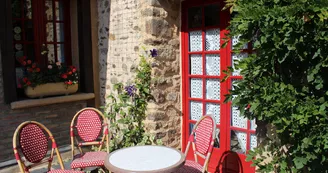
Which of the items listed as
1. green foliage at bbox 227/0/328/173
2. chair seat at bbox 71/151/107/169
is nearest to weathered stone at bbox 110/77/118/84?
chair seat at bbox 71/151/107/169

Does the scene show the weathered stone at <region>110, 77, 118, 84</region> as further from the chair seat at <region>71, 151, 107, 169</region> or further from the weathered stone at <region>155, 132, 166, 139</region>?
the chair seat at <region>71, 151, 107, 169</region>

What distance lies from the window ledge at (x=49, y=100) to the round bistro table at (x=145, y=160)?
1964mm

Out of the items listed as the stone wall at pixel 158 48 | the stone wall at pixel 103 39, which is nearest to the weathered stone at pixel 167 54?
the stone wall at pixel 158 48

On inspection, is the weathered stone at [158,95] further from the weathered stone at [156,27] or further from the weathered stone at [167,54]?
the weathered stone at [156,27]

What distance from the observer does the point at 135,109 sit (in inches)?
167

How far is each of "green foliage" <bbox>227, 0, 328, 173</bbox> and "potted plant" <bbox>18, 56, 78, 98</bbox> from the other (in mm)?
3013

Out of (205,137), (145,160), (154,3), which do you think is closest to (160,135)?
(205,137)

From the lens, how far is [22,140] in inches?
120

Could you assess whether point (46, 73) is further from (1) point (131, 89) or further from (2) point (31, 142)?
(2) point (31, 142)

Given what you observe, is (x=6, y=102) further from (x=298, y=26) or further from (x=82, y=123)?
(x=298, y=26)

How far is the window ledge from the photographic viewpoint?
426 cm

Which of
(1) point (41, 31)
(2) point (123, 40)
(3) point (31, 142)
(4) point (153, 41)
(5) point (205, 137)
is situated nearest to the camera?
(3) point (31, 142)

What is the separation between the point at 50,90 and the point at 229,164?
277 cm

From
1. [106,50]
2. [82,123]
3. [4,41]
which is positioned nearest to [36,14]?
[4,41]
